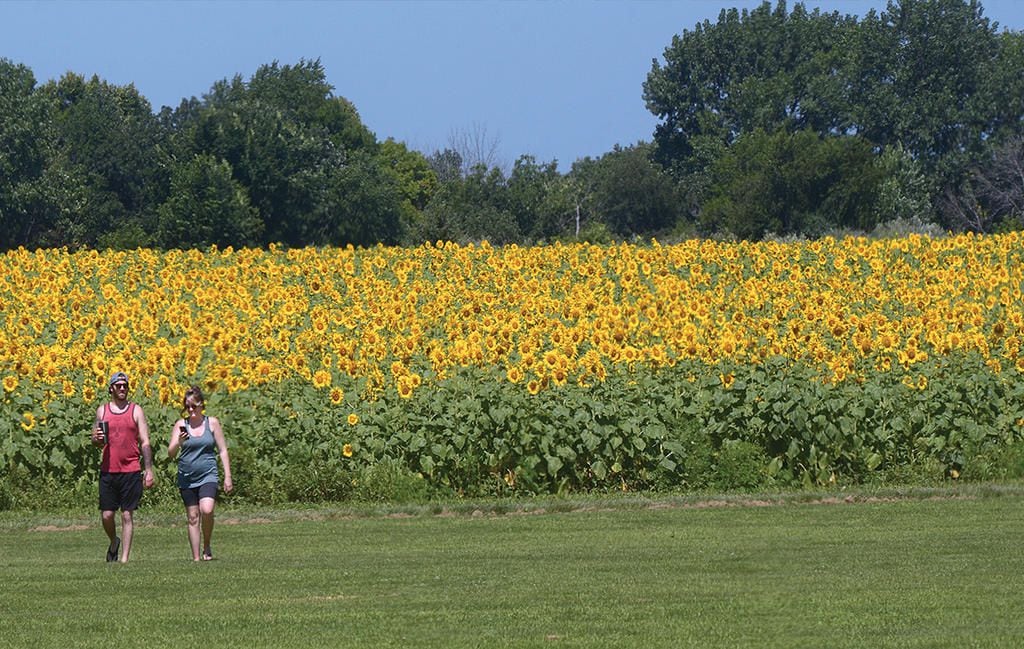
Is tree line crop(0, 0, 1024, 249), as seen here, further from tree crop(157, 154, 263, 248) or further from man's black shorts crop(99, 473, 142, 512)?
man's black shorts crop(99, 473, 142, 512)

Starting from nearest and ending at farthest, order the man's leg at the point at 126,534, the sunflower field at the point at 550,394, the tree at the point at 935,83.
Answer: the man's leg at the point at 126,534 → the sunflower field at the point at 550,394 → the tree at the point at 935,83

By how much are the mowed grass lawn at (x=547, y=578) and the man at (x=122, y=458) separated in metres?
0.51

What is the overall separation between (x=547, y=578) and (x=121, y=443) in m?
4.61

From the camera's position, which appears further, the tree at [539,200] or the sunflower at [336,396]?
the tree at [539,200]

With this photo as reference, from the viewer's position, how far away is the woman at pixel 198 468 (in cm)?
1827

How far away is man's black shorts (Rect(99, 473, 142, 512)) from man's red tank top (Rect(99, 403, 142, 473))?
61mm

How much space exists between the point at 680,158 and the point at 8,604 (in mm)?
124759

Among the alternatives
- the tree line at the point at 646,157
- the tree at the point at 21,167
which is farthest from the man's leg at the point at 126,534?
the tree at the point at 21,167

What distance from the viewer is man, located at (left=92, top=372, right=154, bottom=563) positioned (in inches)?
721

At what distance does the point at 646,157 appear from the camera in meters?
141

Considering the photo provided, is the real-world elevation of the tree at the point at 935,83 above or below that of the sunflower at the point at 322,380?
above

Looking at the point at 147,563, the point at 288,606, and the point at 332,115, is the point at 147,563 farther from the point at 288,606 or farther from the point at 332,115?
the point at 332,115

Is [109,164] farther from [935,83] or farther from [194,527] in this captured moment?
[194,527]

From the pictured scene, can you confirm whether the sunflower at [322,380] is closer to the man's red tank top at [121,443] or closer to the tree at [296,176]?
the man's red tank top at [121,443]
